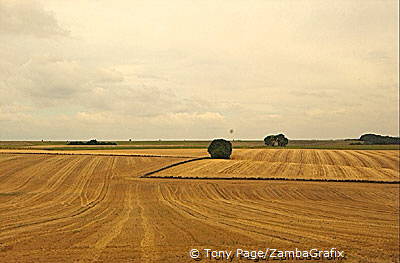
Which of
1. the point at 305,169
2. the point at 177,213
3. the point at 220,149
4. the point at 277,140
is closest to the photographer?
the point at 177,213

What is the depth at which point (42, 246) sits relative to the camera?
48.5ft

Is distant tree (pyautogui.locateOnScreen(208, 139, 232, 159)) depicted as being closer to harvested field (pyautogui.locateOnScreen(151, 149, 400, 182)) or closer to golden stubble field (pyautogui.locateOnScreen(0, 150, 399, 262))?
harvested field (pyautogui.locateOnScreen(151, 149, 400, 182))

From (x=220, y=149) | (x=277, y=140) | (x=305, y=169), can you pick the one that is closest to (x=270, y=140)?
(x=277, y=140)

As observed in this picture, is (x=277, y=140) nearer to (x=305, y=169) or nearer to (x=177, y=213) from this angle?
(x=305, y=169)

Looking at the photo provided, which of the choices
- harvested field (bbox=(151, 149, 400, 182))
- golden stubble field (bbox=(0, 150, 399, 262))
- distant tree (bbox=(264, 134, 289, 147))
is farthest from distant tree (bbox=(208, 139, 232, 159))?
distant tree (bbox=(264, 134, 289, 147))

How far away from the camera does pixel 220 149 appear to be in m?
54.8

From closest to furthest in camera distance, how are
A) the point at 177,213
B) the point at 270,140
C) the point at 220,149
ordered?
the point at 177,213 → the point at 220,149 → the point at 270,140

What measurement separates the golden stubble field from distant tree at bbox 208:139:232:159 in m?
8.79

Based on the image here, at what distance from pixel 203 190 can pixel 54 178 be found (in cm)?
1410

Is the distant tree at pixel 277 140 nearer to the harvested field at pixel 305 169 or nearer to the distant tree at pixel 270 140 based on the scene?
the distant tree at pixel 270 140

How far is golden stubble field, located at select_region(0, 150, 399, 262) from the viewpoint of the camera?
14.9m

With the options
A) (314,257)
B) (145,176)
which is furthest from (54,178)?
(314,257)

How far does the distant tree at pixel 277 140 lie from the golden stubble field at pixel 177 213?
59.1 meters

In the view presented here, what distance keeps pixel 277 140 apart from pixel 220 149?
53230mm
